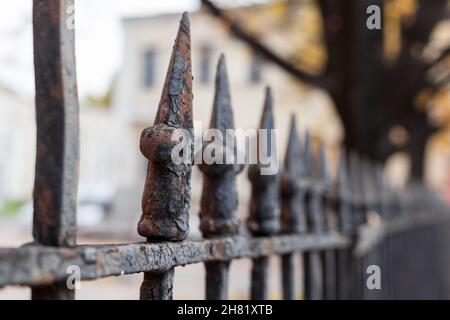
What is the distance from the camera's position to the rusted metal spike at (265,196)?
1631 mm

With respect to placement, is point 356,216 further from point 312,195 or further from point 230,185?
point 230,185

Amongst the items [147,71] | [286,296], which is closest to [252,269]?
[286,296]

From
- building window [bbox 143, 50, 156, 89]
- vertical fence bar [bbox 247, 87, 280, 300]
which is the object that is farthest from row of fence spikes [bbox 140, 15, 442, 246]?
building window [bbox 143, 50, 156, 89]

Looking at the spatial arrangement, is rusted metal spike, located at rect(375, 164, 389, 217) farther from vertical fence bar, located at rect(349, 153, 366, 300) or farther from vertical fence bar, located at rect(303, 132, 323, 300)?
vertical fence bar, located at rect(303, 132, 323, 300)

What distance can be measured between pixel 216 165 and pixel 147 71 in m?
28.7

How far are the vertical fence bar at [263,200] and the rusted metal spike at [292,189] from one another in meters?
0.20

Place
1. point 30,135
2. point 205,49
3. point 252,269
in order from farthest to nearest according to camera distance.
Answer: point 30,135, point 205,49, point 252,269

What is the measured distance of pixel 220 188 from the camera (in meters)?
1.38

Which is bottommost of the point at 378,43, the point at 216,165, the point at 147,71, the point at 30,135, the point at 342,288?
the point at 342,288

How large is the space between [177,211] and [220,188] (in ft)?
1.05

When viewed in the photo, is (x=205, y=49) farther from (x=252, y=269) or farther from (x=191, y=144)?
(x=191, y=144)

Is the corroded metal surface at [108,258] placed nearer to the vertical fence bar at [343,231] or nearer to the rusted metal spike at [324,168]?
the rusted metal spike at [324,168]

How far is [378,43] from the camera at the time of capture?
16.6ft

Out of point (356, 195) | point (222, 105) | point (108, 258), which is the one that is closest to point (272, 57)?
point (356, 195)
